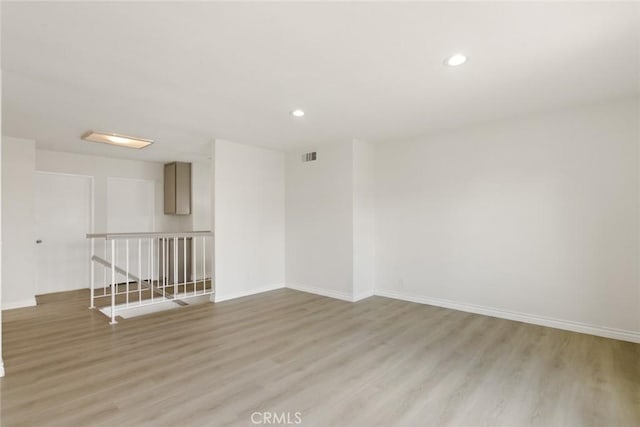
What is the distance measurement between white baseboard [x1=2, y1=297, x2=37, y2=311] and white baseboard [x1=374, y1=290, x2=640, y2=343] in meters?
5.24

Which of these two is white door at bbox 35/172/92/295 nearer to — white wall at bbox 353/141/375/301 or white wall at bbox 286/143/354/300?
white wall at bbox 286/143/354/300

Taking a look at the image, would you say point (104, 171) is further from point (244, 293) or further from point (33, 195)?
point (244, 293)

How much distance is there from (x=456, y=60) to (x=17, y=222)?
18.9 ft

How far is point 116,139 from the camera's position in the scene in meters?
4.55

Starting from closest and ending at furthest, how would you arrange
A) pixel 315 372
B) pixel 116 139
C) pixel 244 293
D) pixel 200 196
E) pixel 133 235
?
pixel 315 372 → pixel 133 235 → pixel 116 139 → pixel 244 293 → pixel 200 196

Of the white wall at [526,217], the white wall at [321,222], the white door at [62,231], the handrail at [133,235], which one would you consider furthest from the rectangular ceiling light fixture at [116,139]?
the white wall at [526,217]

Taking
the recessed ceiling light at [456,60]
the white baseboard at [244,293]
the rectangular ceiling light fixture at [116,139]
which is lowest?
the white baseboard at [244,293]

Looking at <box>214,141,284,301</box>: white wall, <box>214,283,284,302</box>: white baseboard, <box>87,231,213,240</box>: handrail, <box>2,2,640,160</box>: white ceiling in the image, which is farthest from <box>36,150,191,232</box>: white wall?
<box>214,283,284,302</box>: white baseboard

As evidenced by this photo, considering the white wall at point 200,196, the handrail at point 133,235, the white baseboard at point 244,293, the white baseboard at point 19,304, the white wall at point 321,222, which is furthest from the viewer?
the white wall at point 200,196

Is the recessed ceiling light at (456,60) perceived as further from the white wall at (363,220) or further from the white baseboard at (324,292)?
the white baseboard at (324,292)

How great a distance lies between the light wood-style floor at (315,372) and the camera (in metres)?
2.00

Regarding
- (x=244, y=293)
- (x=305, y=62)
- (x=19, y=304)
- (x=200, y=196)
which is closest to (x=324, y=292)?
(x=244, y=293)

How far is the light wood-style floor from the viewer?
2.00 m

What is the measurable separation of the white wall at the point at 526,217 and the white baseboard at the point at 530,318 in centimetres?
3
